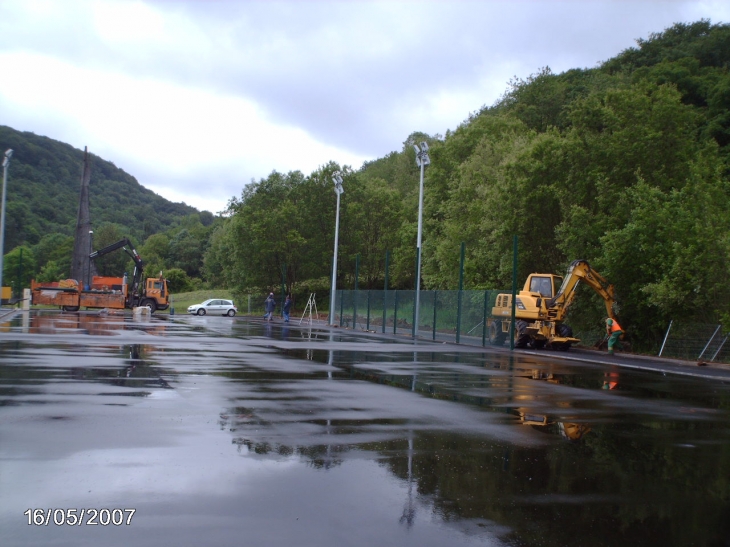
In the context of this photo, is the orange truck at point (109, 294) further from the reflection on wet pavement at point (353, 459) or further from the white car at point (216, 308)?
the reflection on wet pavement at point (353, 459)

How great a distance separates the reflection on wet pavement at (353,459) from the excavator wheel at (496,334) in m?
15.2

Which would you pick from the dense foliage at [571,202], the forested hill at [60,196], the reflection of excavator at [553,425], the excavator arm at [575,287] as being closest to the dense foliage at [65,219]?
the forested hill at [60,196]

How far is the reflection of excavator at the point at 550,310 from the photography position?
28.1 meters

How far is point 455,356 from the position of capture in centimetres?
2303

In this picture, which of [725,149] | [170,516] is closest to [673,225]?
[725,149]

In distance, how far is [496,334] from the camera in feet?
98.4

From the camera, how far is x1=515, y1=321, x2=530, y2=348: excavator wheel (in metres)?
28.4

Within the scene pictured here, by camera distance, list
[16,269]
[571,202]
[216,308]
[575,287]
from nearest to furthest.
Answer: [575,287] → [571,202] → [216,308] → [16,269]

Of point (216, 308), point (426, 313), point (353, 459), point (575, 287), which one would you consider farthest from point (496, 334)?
point (216, 308)

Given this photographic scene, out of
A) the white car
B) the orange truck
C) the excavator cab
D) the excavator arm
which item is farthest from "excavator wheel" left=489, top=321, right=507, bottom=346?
the white car

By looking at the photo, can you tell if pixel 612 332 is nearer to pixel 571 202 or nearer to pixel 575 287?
pixel 575 287

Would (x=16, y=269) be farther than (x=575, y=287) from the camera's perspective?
Yes

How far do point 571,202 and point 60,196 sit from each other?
118 metres

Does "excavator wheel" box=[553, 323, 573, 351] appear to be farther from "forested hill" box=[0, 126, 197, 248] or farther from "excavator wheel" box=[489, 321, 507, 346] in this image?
"forested hill" box=[0, 126, 197, 248]
